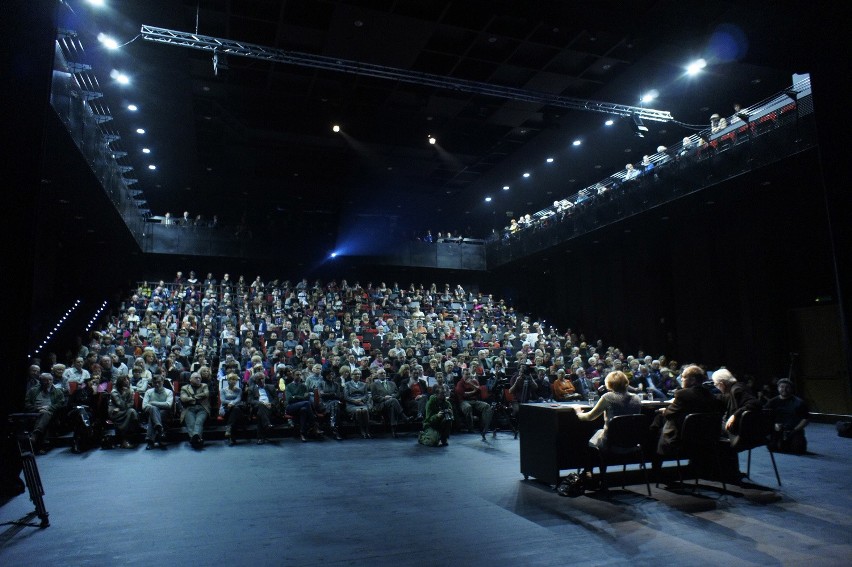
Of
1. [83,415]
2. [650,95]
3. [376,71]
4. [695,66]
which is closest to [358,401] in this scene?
[83,415]

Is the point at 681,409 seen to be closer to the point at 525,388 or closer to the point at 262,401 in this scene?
the point at 525,388

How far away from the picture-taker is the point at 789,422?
260 inches

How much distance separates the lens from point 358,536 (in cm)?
338

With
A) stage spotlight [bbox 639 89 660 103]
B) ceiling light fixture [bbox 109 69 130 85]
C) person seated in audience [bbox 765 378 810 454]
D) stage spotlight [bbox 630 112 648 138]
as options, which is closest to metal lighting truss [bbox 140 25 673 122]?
stage spotlight [bbox 630 112 648 138]

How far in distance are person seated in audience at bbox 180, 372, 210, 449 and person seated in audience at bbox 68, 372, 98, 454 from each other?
1156mm

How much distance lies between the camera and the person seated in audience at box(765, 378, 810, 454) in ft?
21.3

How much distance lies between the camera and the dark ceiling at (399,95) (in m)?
5.44

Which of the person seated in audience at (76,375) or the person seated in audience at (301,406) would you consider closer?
the person seated in audience at (76,375)

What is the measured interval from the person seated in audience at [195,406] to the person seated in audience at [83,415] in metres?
1.16

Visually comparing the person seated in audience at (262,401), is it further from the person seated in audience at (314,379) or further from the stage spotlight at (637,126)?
the stage spotlight at (637,126)

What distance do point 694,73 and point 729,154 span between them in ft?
6.21

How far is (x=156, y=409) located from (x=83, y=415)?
0.88 m

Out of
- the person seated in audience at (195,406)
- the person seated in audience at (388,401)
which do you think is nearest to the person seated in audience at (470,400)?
the person seated in audience at (388,401)

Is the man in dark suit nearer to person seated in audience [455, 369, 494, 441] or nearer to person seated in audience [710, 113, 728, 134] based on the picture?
person seated in audience [455, 369, 494, 441]
